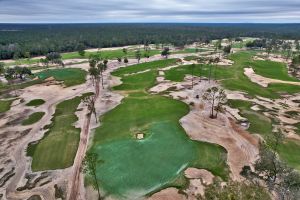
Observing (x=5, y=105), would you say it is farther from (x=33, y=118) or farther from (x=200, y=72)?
(x=200, y=72)

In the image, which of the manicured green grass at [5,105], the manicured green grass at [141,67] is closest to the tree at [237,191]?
the manicured green grass at [5,105]

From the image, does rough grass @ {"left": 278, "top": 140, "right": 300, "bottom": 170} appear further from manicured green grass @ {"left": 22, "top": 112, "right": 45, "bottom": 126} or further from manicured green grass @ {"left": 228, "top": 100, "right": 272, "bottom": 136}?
manicured green grass @ {"left": 22, "top": 112, "right": 45, "bottom": 126}

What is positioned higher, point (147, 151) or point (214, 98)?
point (214, 98)

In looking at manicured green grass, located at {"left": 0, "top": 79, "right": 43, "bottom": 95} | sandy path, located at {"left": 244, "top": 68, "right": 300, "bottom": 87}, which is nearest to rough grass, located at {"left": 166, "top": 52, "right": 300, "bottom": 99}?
sandy path, located at {"left": 244, "top": 68, "right": 300, "bottom": 87}

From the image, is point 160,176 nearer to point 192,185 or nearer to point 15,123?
point 192,185

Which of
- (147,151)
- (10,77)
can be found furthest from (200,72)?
(147,151)

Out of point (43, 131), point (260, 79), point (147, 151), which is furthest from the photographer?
point (260, 79)

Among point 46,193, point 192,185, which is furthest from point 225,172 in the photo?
point 46,193
